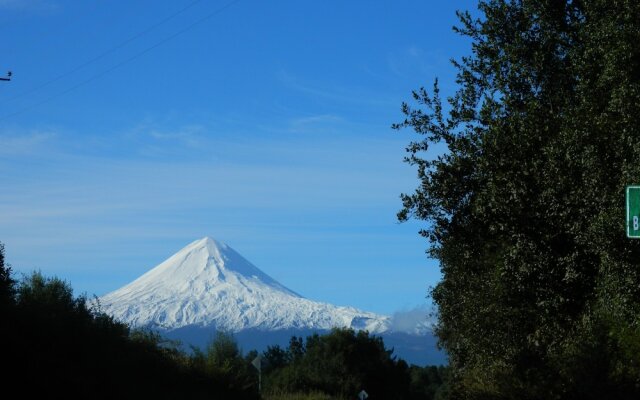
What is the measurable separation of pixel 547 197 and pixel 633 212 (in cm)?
1153

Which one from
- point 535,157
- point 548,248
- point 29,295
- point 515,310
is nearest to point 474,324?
point 515,310

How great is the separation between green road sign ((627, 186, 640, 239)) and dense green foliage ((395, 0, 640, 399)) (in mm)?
8539

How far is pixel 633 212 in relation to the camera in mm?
10320

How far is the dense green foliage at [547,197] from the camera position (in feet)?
65.9

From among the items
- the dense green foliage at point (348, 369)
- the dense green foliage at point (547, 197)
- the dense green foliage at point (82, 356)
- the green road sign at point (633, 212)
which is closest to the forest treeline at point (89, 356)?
the dense green foliage at point (82, 356)

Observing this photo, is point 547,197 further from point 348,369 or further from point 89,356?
point 348,369

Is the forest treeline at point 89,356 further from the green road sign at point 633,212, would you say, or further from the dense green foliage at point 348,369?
the dense green foliage at point 348,369

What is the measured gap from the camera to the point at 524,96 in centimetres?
2436

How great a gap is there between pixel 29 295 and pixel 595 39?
2039 centimetres

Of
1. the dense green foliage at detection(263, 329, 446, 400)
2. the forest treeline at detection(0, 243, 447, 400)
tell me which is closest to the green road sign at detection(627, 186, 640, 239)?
the forest treeline at detection(0, 243, 447, 400)

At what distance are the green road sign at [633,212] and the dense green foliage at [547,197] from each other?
28.0 ft

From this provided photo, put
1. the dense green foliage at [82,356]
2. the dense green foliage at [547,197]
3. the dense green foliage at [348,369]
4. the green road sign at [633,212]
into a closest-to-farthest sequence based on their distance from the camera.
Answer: the green road sign at [633,212]
the dense green foliage at [547,197]
the dense green foliage at [82,356]
the dense green foliage at [348,369]

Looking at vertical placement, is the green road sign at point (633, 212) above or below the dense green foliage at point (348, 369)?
below

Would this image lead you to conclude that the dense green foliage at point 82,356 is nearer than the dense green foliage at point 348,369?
Yes
